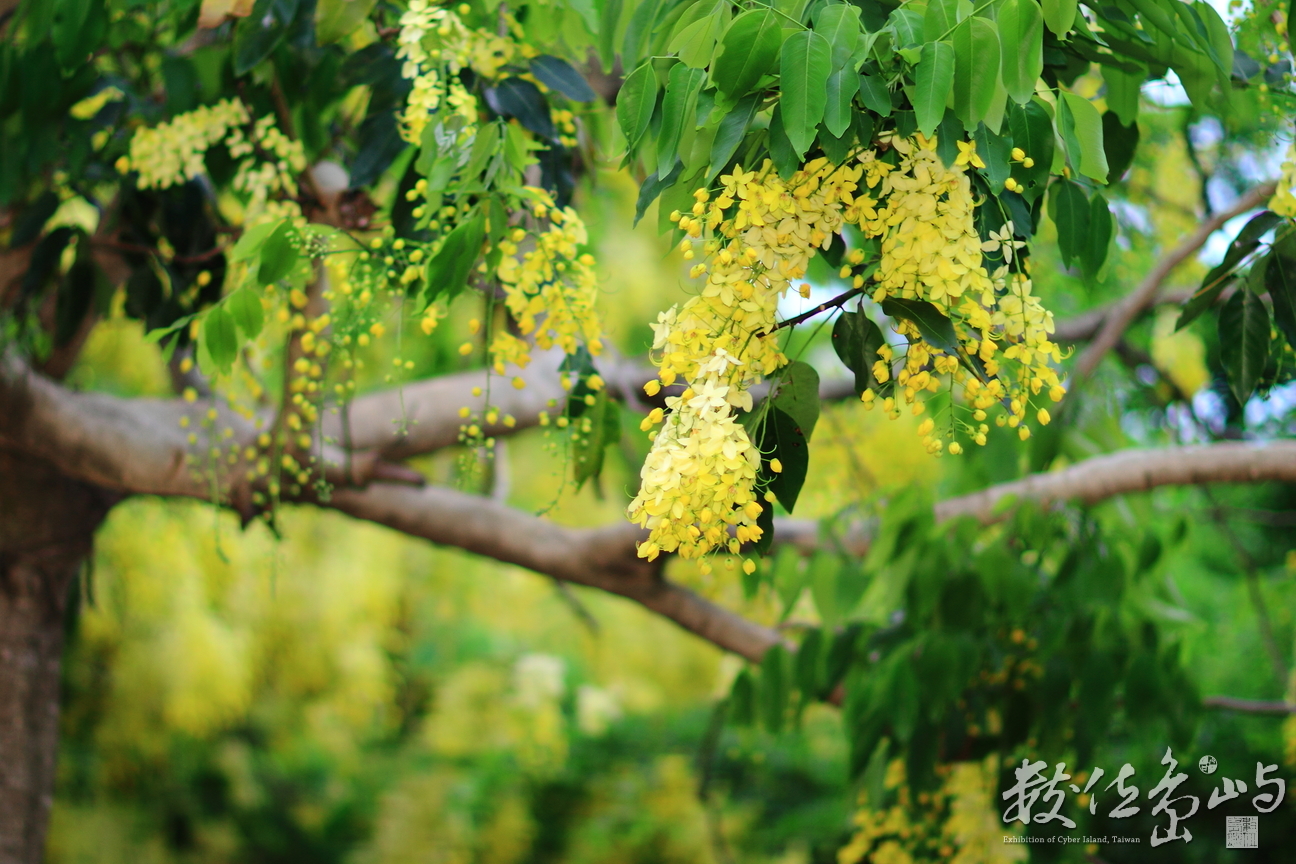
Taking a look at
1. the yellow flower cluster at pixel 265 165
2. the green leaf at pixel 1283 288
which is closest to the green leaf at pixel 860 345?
the green leaf at pixel 1283 288

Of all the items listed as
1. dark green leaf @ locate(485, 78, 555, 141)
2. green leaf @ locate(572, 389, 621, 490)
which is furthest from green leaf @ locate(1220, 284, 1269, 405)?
dark green leaf @ locate(485, 78, 555, 141)

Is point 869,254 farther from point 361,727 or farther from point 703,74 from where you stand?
point 361,727

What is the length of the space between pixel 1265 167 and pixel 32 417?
8.76ft

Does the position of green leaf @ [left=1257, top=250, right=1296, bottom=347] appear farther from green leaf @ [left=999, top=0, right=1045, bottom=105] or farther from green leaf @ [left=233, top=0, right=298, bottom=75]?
green leaf @ [left=233, top=0, right=298, bottom=75]

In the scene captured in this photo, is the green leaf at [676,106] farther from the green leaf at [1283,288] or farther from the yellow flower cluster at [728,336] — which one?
the green leaf at [1283,288]

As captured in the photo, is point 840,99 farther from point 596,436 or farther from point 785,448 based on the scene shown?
point 596,436

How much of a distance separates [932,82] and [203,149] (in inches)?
41.6

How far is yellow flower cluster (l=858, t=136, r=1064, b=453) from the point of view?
0.76 metres

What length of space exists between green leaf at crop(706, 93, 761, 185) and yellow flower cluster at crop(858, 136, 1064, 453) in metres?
0.10

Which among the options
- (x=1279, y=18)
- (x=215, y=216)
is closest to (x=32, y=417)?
(x=215, y=216)

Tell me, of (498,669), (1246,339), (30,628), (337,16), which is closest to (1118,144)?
(1246,339)

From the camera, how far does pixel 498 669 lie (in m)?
4.84

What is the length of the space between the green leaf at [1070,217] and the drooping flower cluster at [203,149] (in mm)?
963

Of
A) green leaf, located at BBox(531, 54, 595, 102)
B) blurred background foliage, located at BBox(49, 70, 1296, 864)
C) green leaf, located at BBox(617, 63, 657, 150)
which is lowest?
blurred background foliage, located at BBox(49, 70, 1296, 864)
